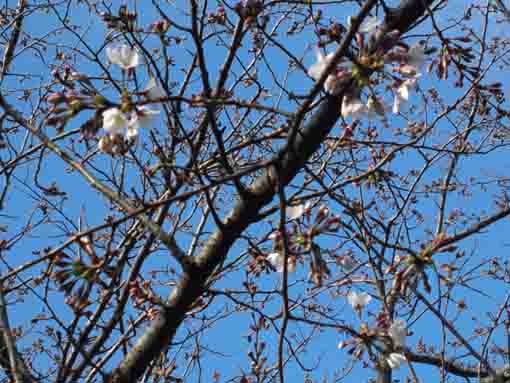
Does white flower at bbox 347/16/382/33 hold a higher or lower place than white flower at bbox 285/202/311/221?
higher

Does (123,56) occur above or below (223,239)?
above

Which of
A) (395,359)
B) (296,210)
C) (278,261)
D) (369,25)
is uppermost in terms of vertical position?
(369,25)

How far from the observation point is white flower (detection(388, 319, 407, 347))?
6.53 ft

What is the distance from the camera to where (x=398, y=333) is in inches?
78.3

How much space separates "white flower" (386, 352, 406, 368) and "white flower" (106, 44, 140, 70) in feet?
3.94

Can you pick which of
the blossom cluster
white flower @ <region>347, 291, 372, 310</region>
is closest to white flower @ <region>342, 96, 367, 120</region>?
the blossom cluster

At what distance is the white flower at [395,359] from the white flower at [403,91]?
0.75 m

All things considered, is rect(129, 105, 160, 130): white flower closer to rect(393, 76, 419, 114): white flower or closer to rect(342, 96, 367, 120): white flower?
rect(342, 96, 367, 120): white flower

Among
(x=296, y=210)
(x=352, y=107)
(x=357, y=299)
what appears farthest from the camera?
(x=357, y=299)

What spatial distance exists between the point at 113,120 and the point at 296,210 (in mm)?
601

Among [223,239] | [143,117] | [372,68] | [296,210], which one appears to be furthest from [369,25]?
[223,239]

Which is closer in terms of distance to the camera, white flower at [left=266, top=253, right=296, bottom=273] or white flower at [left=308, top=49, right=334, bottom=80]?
white flower at [left=308, top=49, right=334, bottom=80]

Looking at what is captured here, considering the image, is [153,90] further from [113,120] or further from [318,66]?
[318,66]

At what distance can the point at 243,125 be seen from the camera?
15.0ft
